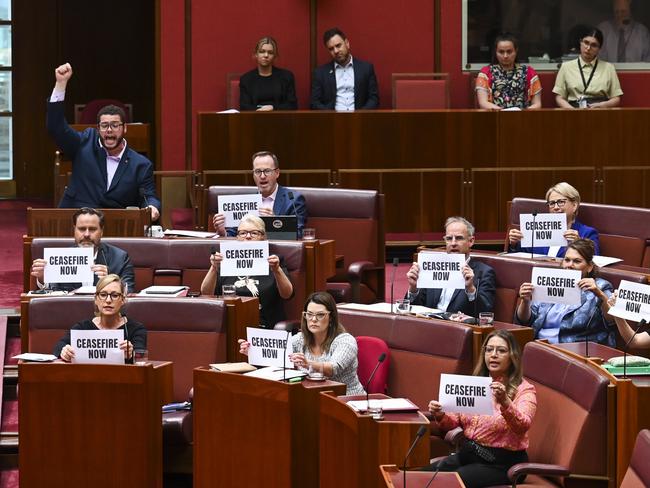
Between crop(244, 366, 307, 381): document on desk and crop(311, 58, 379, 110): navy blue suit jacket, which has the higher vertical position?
crop(311, 58, 379, 110): navy blue suit jacket

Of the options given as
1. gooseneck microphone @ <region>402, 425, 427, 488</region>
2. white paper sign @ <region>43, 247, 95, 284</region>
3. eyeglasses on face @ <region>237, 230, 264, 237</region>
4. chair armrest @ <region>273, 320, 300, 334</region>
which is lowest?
gooseneck microphone @ <region>402, 425, 427, 488</region>

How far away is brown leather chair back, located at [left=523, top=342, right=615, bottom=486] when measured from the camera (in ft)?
17.8

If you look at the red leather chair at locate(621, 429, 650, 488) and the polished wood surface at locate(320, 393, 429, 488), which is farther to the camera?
the polished wood surface at locate(320, 393, 429, 488)

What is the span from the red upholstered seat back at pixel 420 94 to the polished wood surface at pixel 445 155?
0.73 meters

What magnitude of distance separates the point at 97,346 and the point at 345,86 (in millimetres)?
5496

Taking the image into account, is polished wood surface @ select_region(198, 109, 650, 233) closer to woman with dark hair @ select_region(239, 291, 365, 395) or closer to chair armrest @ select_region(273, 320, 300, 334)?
chair armrest @ select_region(273, 320, 300, 334)

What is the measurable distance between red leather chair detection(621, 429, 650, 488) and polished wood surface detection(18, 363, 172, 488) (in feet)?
8.04

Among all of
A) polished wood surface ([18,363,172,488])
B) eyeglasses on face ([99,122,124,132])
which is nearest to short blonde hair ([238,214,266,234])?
eyeglasses on face ([99,122,124,132])

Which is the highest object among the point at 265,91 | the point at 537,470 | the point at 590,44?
the point at 590,44

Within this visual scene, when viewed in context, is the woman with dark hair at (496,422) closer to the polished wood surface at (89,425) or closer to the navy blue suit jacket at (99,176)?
the polished wood surface at (89,425)

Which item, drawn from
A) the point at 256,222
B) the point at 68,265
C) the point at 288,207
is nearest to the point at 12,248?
the point at 288,207

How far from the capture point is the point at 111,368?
20.4ft

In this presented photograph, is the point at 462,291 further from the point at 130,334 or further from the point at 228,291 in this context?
the point at 130,334

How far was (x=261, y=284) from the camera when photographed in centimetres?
766
